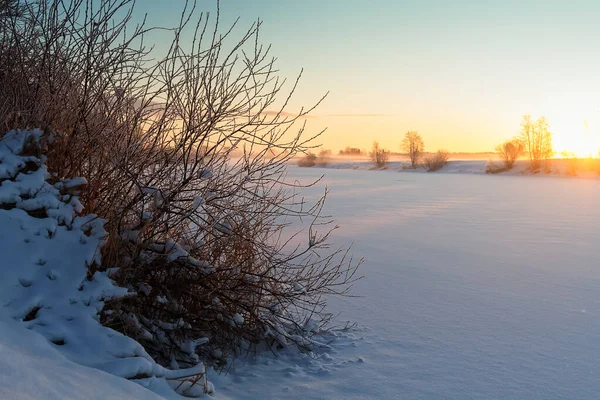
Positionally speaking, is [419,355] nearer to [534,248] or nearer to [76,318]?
[76,318]

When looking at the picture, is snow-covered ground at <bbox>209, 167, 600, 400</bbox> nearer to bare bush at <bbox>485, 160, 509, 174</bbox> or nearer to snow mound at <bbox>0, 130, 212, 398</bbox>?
snow mound at <bbox>0, 130, 212, 398</bbox>

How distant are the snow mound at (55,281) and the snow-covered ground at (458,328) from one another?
0.79 metres

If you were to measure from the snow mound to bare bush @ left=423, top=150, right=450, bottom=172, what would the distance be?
153 feet

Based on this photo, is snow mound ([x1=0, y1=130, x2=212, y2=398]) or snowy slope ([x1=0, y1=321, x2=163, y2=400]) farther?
snow mound ([x1=0, y1=130, x2=212, y2=398])

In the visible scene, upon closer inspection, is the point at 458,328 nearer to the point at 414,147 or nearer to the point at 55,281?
the point at 55,281

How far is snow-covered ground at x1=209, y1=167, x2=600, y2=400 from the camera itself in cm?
337

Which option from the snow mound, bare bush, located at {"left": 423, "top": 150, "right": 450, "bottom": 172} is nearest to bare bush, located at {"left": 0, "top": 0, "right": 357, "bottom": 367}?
the snow mound

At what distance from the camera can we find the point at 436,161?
4850 cm

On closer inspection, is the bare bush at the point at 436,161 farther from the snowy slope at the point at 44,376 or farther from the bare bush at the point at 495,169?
the snowy slope at the point at 44,376

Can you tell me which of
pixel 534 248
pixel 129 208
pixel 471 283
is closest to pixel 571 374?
pixel 471 283

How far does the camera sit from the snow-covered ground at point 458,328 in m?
3.37

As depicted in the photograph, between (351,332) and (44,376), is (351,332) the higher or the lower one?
the lower one

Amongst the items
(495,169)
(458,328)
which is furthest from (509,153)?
(458,328)

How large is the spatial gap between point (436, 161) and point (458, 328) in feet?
150
